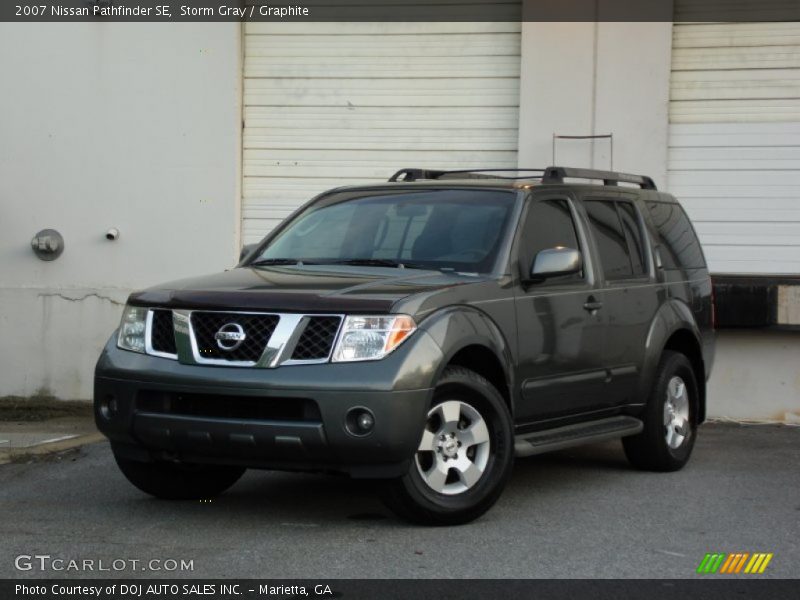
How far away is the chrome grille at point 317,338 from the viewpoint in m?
6.03

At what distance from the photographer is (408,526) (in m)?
6.32

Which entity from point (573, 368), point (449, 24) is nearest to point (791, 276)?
point (449, 24)

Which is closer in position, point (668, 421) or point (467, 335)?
point (467, 335)

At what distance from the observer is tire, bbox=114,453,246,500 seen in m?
6.89

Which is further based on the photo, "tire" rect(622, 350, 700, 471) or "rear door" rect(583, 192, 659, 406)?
"tire" rect(622, 350, 700, 471)

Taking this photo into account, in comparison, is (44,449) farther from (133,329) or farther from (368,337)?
(368,337)

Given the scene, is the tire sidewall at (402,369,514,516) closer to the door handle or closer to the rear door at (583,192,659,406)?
the door handle

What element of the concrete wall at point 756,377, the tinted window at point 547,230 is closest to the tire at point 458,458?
the tinted window at point 547,230

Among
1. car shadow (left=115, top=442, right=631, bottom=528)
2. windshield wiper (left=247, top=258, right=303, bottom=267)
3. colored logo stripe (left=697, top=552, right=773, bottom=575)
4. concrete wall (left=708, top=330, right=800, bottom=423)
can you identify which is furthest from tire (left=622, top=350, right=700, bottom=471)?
concrete wall (left=708, top=330, right=800, bottom=423)

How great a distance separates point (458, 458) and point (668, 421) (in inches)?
99.7

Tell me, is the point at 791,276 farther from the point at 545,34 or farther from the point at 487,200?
the point at 487,200

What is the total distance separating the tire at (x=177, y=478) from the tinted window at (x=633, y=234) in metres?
2.93
